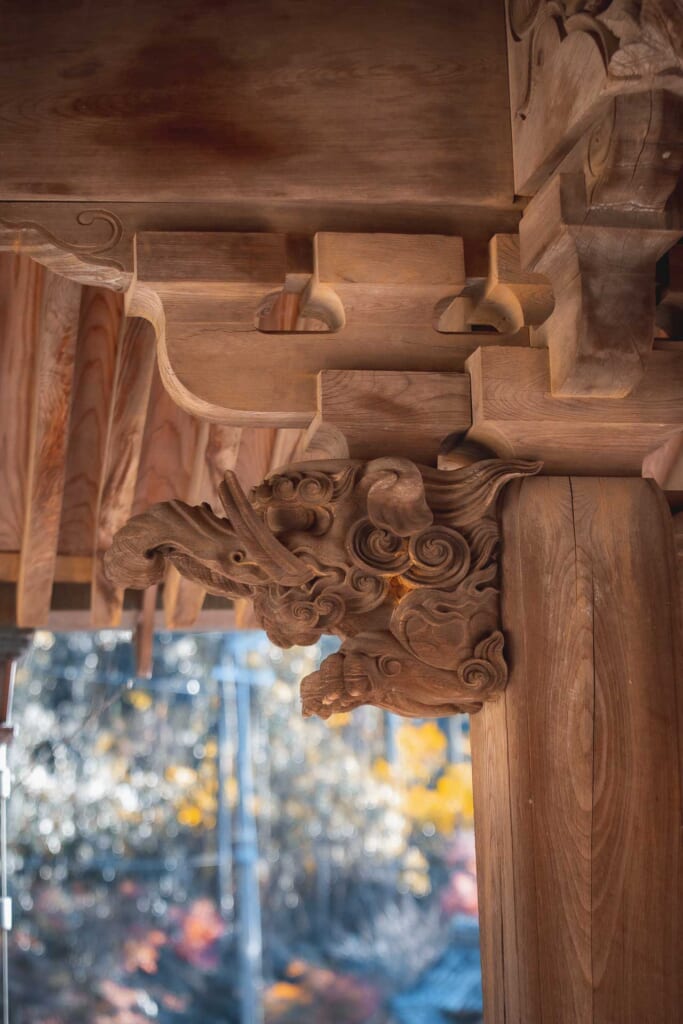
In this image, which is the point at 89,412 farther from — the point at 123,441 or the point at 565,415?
the point at 565,415

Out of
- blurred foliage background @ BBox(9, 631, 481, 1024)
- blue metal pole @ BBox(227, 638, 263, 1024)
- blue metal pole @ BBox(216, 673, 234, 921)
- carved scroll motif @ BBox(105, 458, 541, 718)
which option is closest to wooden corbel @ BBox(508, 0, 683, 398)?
carved scroll motif @ BBox(105, 458, 541, 718)

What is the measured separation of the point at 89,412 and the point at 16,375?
25 cm

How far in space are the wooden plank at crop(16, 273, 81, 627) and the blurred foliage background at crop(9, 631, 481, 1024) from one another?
6439mm

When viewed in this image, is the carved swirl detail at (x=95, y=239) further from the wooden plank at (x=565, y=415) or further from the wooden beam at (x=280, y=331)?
the wooden plank at (x=565, y=415)

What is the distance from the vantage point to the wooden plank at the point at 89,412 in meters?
2.99

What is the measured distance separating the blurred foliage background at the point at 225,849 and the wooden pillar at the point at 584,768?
27.8ft

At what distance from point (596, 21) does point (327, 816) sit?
10.6 m

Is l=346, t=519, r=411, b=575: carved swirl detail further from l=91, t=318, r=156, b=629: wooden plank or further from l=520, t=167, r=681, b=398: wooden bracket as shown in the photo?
l=91, t=318, r=156, b=629: wooden plank

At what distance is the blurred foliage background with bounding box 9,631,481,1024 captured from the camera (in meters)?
10.4

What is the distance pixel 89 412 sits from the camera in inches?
133

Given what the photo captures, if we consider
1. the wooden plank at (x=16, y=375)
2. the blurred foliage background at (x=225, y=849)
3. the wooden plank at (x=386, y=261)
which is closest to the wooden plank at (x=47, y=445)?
the wooden plank at (x=16, y=375)

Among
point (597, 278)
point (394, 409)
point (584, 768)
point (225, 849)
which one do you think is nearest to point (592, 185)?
point (597, 278)

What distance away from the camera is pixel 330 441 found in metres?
2.05

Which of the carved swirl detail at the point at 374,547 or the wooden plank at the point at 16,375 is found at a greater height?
the wooden plank at the point at 16,375
